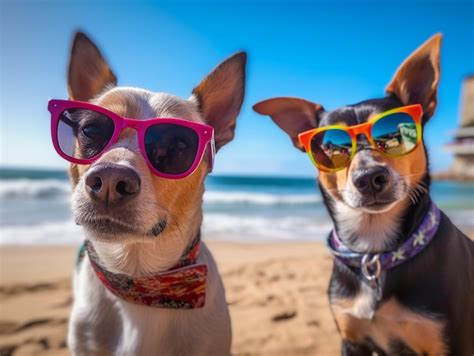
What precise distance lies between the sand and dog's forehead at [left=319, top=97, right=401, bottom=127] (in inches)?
76.8

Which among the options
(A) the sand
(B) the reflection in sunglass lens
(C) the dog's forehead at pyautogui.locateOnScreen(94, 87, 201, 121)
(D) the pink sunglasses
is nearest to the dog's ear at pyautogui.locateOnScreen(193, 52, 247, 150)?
(C) the dog's forehead at pyautogui.locateOnScreen(94, 87, 201, 121)

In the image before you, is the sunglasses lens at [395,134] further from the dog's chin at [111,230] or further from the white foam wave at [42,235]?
the white foam wave at [42,235]

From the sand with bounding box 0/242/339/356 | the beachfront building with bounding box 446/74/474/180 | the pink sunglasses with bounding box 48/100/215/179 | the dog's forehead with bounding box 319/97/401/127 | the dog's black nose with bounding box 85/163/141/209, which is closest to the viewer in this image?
the dog's black nose with bounding box 85/163/141/209

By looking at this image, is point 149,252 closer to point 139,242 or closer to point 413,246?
point 139,242

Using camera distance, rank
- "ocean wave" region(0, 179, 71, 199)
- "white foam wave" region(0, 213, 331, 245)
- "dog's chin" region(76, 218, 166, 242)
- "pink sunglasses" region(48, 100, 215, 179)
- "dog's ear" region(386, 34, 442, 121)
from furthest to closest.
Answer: "ocean wave" region(0, 179, 71, 199) < "white foam wave" region(0, 213, 331, 245) < "dog's ear" region(386, 34, 442, 121) < "pink sunglasses" region(48, 100, 215, 179) < "dog's chin" region(76, 218, 166, 242)

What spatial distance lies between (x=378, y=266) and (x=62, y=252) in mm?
5260

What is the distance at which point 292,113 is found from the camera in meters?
2.93

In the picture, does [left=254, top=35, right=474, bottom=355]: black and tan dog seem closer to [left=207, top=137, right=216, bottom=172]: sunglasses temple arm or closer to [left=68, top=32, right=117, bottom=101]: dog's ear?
[left=207, top=137, right=216, bottom=172]: sunglasses temple arm

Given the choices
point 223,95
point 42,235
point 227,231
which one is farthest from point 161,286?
point 227,231

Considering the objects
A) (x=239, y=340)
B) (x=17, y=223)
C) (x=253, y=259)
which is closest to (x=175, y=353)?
(x=239, y=340)

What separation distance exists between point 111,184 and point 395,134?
1.85 meters

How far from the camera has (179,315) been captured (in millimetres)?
1919

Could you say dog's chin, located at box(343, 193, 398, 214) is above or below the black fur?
above

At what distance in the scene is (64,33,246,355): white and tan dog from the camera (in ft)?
5.35
